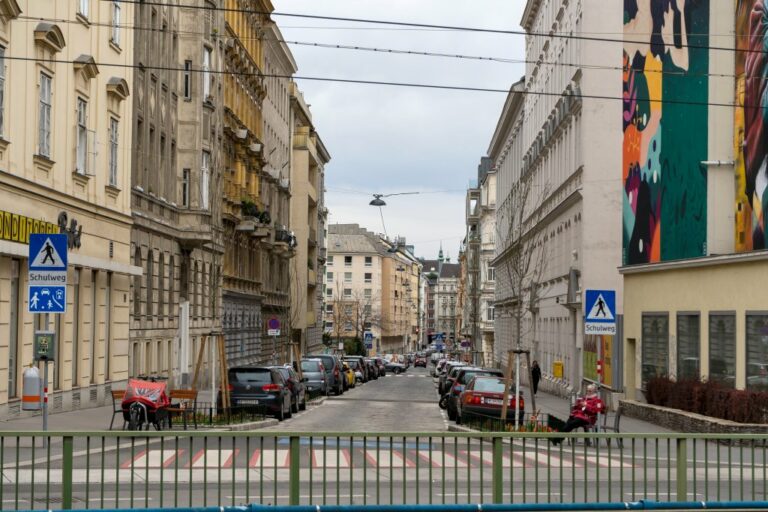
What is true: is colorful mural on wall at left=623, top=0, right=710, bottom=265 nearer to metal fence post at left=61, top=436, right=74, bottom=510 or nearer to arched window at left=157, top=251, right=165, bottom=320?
arched window at left=157, top=251, right=165, bottom=320

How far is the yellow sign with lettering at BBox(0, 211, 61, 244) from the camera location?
84.6 feet

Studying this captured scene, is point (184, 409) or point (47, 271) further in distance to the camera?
point (184, 409)

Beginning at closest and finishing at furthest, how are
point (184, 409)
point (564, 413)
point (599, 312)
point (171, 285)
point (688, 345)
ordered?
1. point (599, 312)
2. point (184, 409)
3. point (688, 345)
4. point (564, 413)
5. point (171, 285)

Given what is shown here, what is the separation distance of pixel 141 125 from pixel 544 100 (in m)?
25.8

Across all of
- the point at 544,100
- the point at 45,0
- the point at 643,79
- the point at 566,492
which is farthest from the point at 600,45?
the point at 566,492

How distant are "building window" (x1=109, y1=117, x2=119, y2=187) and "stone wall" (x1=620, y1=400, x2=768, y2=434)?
49.4ft

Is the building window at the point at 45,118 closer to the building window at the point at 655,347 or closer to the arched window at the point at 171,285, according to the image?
the arched window at the point at 171,285

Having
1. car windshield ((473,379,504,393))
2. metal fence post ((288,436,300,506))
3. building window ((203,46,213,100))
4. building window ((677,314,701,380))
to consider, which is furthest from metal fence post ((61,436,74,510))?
building window ((203,46,213,100))

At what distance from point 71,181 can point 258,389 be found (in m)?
6.69

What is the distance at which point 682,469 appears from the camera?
37.2 ft

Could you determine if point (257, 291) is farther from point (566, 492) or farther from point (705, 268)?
point (566, 492)

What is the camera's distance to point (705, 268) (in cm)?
3081

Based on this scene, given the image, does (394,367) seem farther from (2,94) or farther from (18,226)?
(2,94)

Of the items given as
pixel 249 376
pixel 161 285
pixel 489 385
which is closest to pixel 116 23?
pixel 249 376
